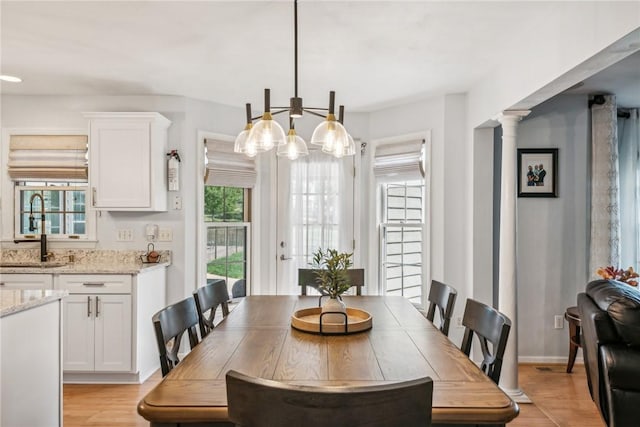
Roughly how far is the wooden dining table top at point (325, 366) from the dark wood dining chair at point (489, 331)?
0.12 metres

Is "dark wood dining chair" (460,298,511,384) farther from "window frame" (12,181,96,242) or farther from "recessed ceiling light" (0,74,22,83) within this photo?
"recessed ceiling light" (0,74,22,83)

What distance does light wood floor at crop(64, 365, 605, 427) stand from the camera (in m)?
2.89

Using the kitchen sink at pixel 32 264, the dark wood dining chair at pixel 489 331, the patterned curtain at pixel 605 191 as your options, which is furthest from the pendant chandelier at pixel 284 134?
the patterned curtain at pixel 605 191

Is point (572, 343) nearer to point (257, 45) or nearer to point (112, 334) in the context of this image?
point (257, 45)

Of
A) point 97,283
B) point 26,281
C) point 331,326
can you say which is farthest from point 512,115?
point 26,281

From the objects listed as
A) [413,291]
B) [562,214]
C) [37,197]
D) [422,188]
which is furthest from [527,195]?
[37,197]

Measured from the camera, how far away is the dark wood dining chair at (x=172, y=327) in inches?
68.0

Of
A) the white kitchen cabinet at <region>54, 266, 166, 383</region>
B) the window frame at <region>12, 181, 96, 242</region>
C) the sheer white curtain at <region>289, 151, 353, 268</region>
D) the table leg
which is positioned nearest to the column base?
the table leg

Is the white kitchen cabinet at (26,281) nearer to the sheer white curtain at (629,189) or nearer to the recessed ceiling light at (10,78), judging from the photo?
the recessed ceiling light at (10,78)

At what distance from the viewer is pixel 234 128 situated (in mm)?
4484

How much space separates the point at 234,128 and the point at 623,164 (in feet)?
12.1

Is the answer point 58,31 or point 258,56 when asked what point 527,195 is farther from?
point 58,31

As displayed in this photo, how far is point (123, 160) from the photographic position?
380 cm

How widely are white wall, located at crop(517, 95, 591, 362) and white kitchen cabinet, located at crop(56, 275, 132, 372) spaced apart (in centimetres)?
335
